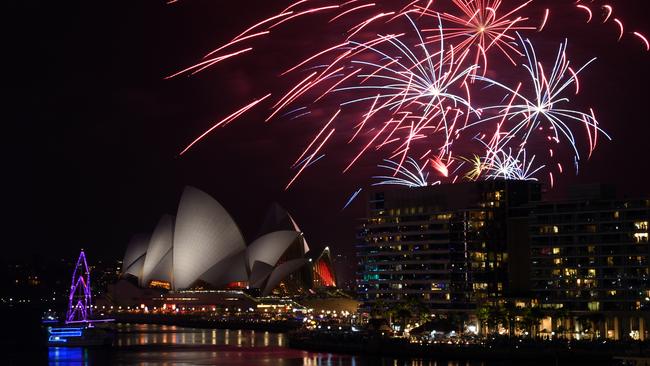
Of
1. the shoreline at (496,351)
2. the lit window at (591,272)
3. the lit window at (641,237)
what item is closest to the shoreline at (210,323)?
the shoreline at (496,351)

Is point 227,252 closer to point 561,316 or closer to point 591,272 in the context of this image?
point 561,316

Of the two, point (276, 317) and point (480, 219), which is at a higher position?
point (480, 219)

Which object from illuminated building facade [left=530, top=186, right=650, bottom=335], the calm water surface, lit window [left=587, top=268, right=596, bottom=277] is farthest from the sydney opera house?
lit window [left=587, top=268, right=596, bottom=277]

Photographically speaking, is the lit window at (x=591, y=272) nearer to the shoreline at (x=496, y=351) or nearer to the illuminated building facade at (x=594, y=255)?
the illuminated building facade at (x=594, y=255)

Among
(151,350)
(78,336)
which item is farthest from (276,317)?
(151,350)

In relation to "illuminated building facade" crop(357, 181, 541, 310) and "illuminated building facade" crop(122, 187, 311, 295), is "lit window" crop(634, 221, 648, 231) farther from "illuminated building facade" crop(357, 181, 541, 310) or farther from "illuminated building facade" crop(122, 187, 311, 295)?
"illuminated building facade" crop(122, 187, 311, 295)

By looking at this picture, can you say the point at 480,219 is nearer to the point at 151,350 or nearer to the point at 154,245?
the point at 151,350
